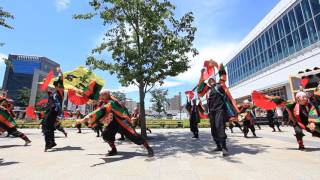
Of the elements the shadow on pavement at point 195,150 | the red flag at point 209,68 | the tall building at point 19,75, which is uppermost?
the tall building at point 19,75

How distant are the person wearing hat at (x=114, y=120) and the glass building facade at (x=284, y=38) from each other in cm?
1845

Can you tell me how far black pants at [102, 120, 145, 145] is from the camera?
619cm

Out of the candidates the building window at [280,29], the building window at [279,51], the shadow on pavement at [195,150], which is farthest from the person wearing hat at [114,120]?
the building window at [280,29]

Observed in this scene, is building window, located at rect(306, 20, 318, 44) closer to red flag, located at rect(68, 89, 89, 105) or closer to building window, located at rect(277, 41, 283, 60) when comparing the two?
building window, located at rect(277, 41, 283, 60)

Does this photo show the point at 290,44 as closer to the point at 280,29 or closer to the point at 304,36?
the point at 304,36

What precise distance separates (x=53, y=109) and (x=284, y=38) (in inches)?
938

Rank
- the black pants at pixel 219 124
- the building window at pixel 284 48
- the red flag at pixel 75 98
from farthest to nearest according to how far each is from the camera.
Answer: the building window at pixel 284 48, the red flag at pixel 75 98, the black pants at pixel 219 124

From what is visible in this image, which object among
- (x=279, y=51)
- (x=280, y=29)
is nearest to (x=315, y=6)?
(x=280, y=29)

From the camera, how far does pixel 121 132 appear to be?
247 inches

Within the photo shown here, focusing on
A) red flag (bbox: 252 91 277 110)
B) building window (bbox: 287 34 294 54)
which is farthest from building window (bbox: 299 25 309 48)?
red flag (bbox: 252 91 277 110)

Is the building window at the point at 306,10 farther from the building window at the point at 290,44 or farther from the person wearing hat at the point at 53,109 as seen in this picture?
the person wearing hat at the point at 53,109

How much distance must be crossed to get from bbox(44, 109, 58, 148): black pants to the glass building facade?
777 inches

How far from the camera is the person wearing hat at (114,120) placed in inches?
242

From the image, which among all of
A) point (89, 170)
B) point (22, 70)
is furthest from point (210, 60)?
point (22, 70)
